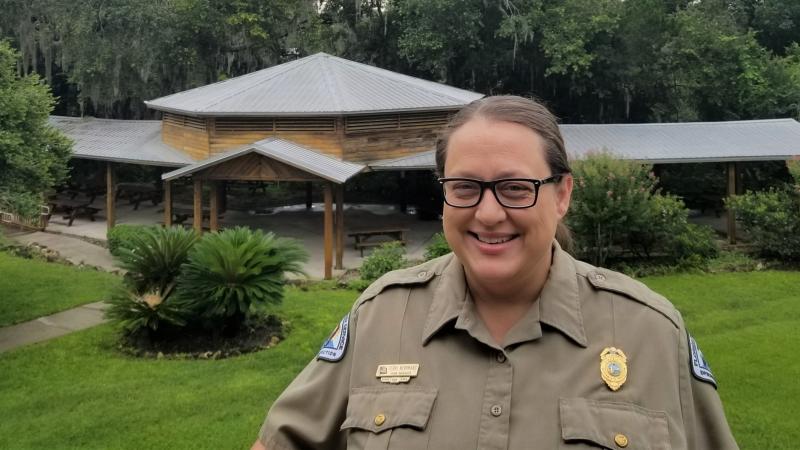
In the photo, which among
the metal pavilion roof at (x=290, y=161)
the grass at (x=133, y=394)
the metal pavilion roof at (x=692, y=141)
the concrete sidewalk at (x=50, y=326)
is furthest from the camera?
the metal pavilion roof at (x=692, y=141)

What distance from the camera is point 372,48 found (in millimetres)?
30562

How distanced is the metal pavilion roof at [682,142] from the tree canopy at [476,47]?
404 centimetres

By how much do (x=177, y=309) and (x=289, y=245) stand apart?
170 centimetres

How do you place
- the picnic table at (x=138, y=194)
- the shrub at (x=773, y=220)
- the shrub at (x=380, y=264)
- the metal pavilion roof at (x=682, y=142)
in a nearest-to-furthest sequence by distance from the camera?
the shrub at (x=380, y=264) → the shrub at (x=773, y=220) → the metal pavilion roof at (x=682, y=142) → the picnic table at (x=138, y=194)

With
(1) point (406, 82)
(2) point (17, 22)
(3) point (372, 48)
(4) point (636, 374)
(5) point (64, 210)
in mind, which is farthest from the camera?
(3) point (372, 48)

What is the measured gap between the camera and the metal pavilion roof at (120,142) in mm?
20125

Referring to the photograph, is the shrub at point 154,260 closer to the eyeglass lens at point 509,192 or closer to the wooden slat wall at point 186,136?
the wooden slat wall at point 186,136

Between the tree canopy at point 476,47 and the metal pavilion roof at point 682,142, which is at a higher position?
the tree canopy at point 476,47

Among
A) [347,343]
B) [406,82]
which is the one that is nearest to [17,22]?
[406,82]

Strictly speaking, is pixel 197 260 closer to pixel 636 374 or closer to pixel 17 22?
pixel 636 374

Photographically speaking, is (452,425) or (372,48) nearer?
(452,425)

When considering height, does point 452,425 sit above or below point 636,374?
below

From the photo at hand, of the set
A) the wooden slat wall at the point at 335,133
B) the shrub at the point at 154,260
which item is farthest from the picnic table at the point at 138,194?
the shrub at the point at 154,260

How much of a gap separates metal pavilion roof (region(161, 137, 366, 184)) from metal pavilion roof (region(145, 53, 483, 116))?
1.16 metres
